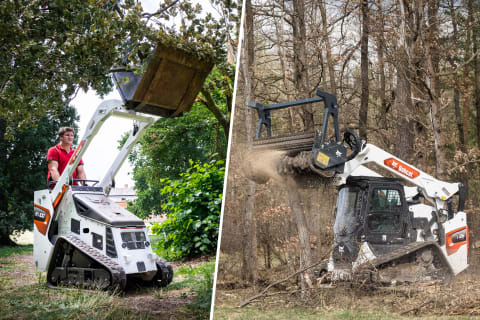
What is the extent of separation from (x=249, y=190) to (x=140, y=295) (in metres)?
3.38

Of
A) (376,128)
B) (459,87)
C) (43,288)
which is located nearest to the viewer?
(43,288)

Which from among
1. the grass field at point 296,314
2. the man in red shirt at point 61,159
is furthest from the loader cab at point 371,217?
the man in red shirt at point 61,159

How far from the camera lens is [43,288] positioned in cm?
338

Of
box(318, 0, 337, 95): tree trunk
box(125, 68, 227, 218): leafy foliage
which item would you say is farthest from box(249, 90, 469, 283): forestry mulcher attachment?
box(125, 68, 227, 218): leafy foliage

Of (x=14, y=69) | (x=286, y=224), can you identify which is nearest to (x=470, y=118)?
(x=286, y=224)

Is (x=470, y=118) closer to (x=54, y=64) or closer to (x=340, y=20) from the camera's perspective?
(x=340, y=20)

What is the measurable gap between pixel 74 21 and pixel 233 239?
15.4 ft

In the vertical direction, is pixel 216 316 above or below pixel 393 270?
below

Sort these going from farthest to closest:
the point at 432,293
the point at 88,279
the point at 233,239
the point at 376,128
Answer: the point at 376,128
the point at 233,239
the point at 432,293
the point at 88,279

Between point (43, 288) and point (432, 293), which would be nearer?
point (43, 288)

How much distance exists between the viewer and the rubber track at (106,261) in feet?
11.4

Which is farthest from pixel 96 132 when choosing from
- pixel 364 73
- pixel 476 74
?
pixel 476 74

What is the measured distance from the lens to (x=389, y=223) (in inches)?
215

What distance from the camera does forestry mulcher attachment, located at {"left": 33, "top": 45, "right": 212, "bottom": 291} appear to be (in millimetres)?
3295
